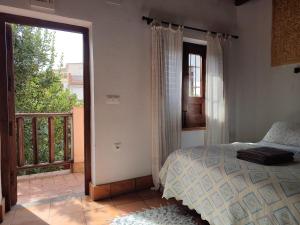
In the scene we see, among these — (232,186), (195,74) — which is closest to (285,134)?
(232,186)

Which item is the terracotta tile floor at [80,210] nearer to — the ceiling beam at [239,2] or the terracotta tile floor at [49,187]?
the terracotta tile floor at [49,187]

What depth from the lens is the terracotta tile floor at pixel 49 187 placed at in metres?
2.65

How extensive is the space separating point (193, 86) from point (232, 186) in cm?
206

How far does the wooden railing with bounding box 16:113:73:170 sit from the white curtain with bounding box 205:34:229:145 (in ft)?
7.25

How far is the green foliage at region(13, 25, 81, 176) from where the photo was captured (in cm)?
353

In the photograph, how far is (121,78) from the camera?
265cm

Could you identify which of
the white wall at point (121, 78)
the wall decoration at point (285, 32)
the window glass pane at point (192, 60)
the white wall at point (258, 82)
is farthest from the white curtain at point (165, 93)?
the wall decoration at point (285, 32)

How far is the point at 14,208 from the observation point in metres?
2.32

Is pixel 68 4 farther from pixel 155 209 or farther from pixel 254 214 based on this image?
pixel 254 214

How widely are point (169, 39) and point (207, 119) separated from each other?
126 cm

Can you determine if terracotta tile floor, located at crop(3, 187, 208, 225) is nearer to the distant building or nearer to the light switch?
the light switch

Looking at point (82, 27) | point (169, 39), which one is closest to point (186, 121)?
point (169, 39)

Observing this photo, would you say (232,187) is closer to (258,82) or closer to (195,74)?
(195,74)

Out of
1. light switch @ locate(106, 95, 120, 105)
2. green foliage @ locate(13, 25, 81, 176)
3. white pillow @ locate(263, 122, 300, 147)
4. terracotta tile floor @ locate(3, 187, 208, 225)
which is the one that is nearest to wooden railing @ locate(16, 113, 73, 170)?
green foliage @ locate(13, 25, 81, 176)
